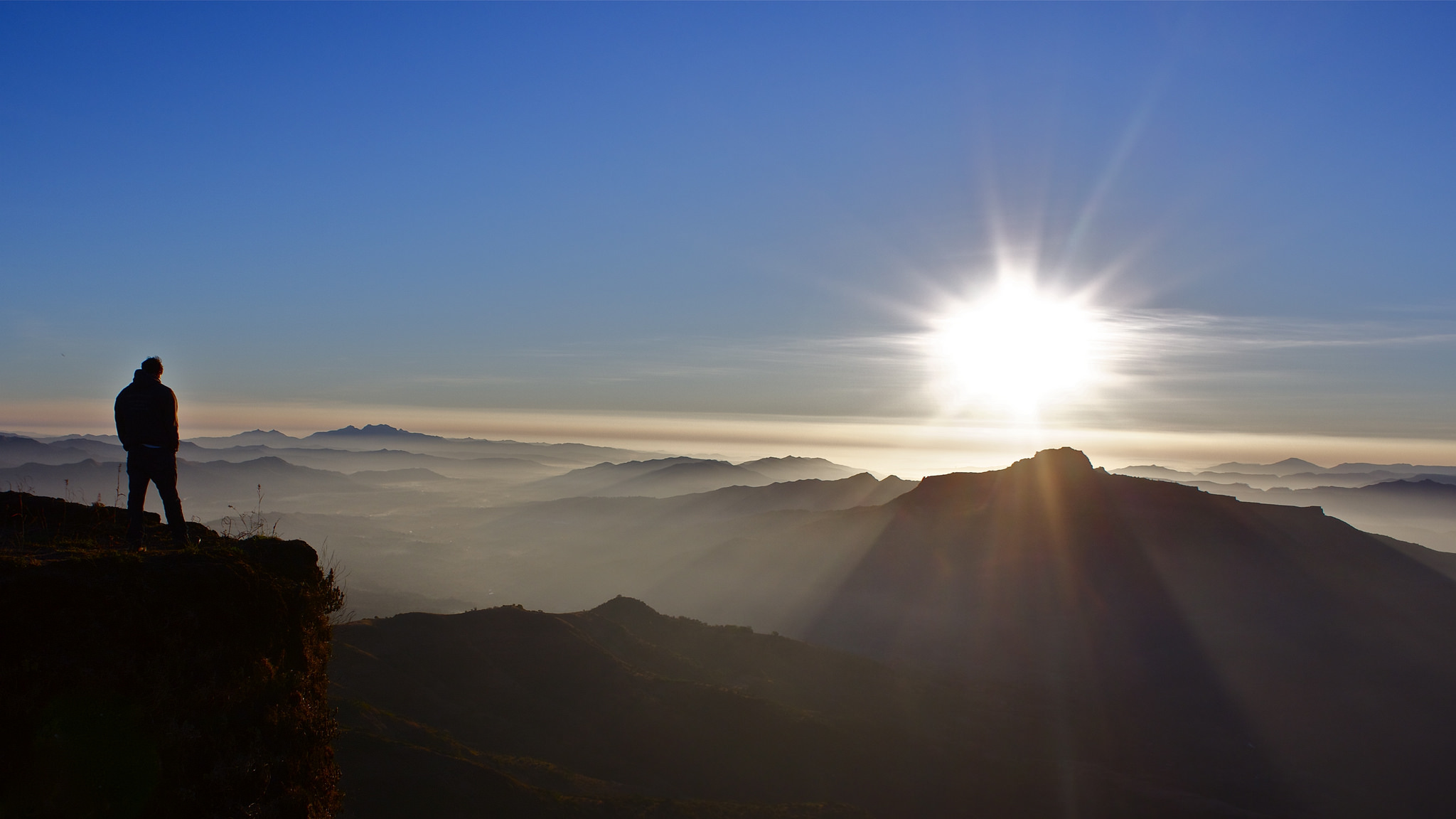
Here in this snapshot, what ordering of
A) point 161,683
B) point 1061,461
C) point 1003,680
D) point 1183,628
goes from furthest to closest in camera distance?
point 1061,461 < point 1183,628 < point 1003,680 < point 161,683

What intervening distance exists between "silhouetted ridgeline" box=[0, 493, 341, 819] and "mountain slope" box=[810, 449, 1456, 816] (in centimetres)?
3783

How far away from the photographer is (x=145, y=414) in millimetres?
9312

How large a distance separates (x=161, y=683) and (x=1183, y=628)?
86.7 m

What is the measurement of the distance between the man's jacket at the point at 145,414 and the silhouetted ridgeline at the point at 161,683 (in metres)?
1.35

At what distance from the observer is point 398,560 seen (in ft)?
599

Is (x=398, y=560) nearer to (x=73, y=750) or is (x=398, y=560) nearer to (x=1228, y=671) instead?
(x=1228, y=671)

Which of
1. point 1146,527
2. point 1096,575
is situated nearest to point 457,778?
point 1096,575

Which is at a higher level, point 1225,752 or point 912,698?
point 912,698

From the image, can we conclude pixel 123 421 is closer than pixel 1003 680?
Yes

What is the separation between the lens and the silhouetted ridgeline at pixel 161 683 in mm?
6164

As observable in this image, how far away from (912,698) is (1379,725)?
38.0m

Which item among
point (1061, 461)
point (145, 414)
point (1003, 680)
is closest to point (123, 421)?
point (145, 414)

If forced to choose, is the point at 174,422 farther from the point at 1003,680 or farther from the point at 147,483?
the point at 1003,680

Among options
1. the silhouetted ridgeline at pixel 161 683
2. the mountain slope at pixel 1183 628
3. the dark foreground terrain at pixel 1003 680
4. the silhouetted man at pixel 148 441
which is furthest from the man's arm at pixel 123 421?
the mountain slope at pixel 1183 628
